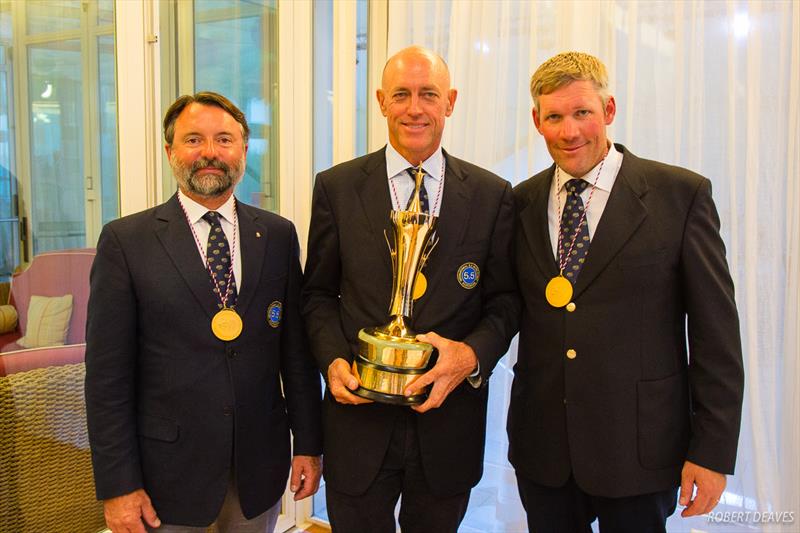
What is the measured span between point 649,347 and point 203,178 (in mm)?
1201

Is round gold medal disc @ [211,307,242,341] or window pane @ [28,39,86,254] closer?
round gold medal disc @ [211,307,242,341]

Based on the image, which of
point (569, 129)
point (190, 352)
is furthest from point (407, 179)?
Answer: point (190, 352)

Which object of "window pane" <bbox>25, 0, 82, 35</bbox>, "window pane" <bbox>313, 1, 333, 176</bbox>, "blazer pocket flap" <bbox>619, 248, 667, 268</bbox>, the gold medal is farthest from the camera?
"window pane" <bbox>313, 1, 333, 176</bbox>

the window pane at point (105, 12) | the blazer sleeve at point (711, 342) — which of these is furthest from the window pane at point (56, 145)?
the blazer sleeve at point (711, 342)

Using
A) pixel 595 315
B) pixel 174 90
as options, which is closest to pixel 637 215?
pixel 595 315

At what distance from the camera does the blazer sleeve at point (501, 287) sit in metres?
1.71

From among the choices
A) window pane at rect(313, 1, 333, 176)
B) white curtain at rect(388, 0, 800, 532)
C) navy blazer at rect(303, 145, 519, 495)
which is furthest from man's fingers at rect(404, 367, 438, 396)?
window pane at rect(313, 1, 333, 176)

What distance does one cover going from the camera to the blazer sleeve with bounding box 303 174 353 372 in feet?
5.73

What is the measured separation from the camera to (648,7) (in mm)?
2504

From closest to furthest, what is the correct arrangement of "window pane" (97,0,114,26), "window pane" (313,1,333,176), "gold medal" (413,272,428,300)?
"gold medal" (413,272,428,300)
"window pane" (97,0,114,26)
"window pane" (313,1,333,176)

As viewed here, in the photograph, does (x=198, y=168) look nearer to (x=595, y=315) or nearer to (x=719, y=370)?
(x=595, y=315)

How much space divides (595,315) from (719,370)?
0.32 meters

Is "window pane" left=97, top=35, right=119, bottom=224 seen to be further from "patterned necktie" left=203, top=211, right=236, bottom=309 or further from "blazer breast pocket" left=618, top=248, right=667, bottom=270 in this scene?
"blazer breast pocket" left=618, top=248, right=667, bottom=270

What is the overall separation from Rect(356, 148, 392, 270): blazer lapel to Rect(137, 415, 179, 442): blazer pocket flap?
675 mm
